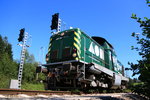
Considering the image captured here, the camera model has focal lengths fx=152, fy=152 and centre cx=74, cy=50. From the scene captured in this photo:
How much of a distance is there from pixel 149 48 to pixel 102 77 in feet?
18.2

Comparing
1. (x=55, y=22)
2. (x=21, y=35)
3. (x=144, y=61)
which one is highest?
(x=55, y=22)

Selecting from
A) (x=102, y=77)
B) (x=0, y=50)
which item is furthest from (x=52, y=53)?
(x=0, y=50)

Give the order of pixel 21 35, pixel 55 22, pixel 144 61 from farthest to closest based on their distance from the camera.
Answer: pixel 21 35, pixel 55 22, pixel 144 61

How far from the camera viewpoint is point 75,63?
7535 millimetres

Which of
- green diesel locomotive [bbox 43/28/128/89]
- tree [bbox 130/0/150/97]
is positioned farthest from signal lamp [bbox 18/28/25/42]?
tree [bbox 130/0/150/97]

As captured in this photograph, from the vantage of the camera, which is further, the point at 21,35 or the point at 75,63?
the point at 21,35

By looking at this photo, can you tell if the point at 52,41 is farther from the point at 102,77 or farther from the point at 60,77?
the point at 102,77

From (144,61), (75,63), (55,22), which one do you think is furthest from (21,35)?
(144,61)

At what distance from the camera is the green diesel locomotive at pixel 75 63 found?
284 inches

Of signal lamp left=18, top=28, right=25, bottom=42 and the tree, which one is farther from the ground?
signal lamp left=18, top=28, right=25, bottom=42

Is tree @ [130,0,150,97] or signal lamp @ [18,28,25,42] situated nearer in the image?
tree @ [130,0,150,97]

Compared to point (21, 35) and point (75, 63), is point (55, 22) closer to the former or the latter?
point (21, 35)

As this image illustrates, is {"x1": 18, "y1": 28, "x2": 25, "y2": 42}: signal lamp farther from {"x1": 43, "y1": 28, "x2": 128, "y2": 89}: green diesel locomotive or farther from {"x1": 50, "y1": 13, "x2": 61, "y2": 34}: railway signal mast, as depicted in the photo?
{"x1": 43, "y1": 28, "x2": 128, "y2": 89}: green diesel locomotive

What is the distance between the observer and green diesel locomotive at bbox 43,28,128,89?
721cm
